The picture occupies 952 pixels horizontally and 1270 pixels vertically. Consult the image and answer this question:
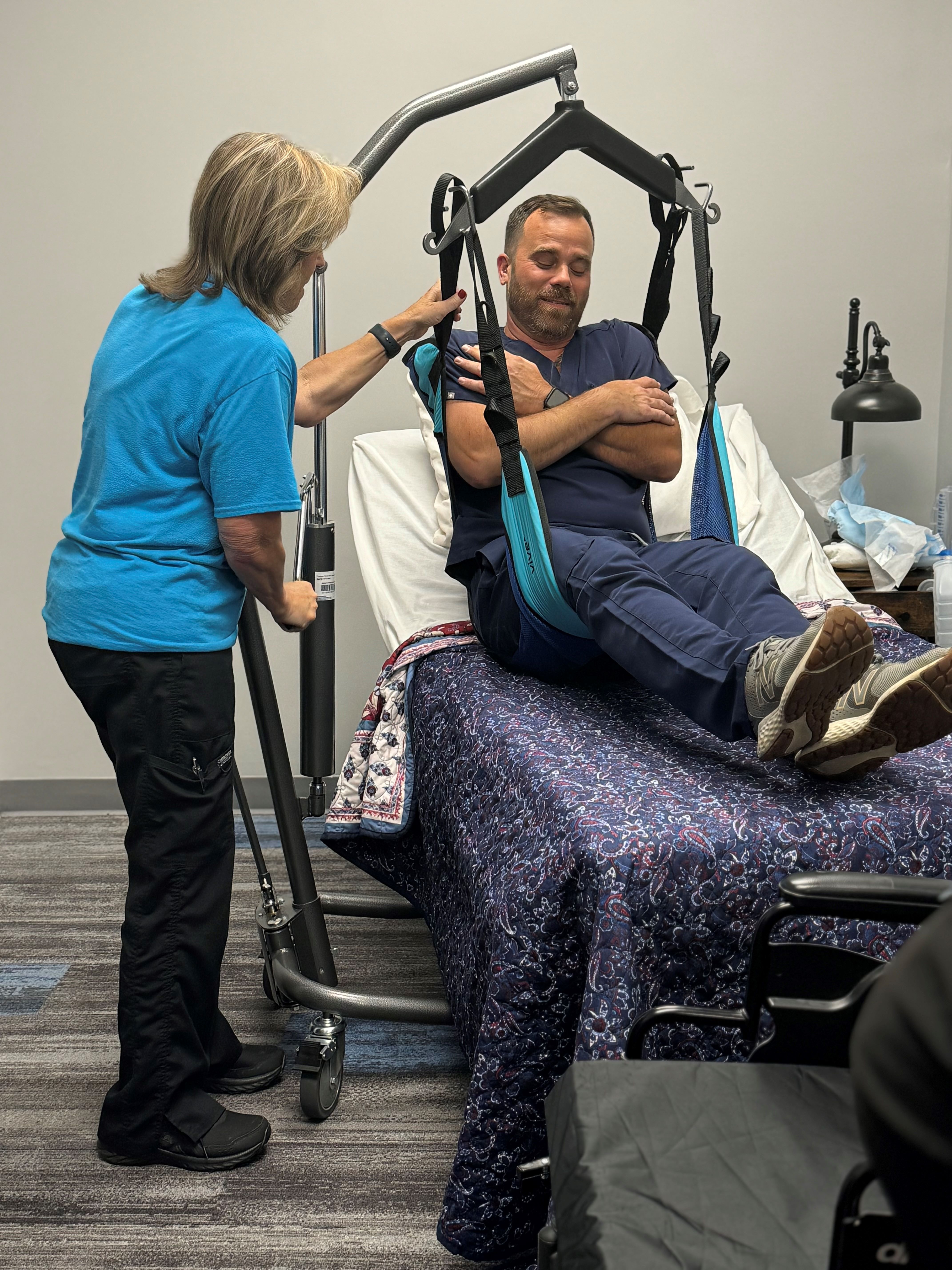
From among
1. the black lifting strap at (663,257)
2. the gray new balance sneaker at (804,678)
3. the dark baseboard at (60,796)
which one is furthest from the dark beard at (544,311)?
the dark baseboard at (60,796)

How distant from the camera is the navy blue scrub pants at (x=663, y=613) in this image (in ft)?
4.92

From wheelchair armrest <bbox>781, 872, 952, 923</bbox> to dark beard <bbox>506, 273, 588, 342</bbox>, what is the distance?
1.55m

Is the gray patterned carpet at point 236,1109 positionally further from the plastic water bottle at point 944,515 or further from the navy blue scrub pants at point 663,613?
the plastic water bottle at point 944,515

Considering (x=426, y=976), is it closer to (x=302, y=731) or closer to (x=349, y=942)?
(x=349, y=942)

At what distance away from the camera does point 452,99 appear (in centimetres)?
177

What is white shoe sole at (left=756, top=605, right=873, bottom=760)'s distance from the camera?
1267 mm

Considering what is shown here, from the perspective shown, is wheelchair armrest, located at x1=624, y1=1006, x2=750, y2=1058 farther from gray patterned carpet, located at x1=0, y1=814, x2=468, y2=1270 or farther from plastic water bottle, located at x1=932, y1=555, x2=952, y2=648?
plastic water bottle, located at x1=932, y1=555, x2=952, y2=648

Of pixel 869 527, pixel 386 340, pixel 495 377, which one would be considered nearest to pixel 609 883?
pixel 495 377

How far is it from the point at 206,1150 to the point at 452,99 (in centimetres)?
158

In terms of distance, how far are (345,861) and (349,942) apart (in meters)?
0.49

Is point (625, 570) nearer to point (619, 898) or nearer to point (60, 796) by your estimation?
point (619, 898)

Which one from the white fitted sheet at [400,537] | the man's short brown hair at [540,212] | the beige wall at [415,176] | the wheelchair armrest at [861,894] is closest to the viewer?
the wheelchair armrest at [861,894]

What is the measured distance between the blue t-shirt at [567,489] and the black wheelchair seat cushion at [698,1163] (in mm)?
1285

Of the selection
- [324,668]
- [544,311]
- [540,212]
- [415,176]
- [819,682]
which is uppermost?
[415,176]
